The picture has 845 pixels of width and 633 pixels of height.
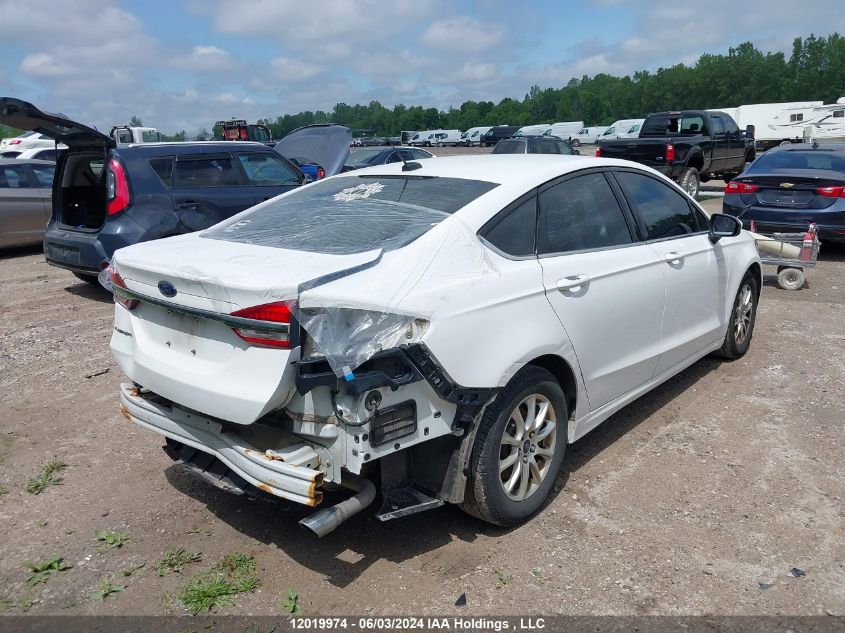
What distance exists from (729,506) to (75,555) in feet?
10.7

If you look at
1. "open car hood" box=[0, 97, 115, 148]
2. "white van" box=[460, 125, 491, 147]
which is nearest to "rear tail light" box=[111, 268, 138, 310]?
"open car hood" box=[0, 97, 115, 148]

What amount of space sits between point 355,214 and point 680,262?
7.07 feet

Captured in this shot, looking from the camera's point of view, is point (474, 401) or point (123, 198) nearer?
point (474, 401)

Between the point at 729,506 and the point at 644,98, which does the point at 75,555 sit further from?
the point at 644,98

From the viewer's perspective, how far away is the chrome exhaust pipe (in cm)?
286

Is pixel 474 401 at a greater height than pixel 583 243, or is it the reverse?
pixel 583 243

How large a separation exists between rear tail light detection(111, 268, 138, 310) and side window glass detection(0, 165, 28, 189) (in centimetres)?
946

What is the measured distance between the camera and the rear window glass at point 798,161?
984cm

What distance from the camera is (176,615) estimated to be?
9.59ft

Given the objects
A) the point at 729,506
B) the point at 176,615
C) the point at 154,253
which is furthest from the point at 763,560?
the point at 154,253

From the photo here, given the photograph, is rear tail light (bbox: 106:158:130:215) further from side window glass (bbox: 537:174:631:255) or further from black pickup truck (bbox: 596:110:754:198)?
black pickup truck (bbox: 596:110:754:198)

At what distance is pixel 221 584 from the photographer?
308 centimetres

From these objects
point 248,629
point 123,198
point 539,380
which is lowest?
point 248,629

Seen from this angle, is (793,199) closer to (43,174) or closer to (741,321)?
(741,321)
